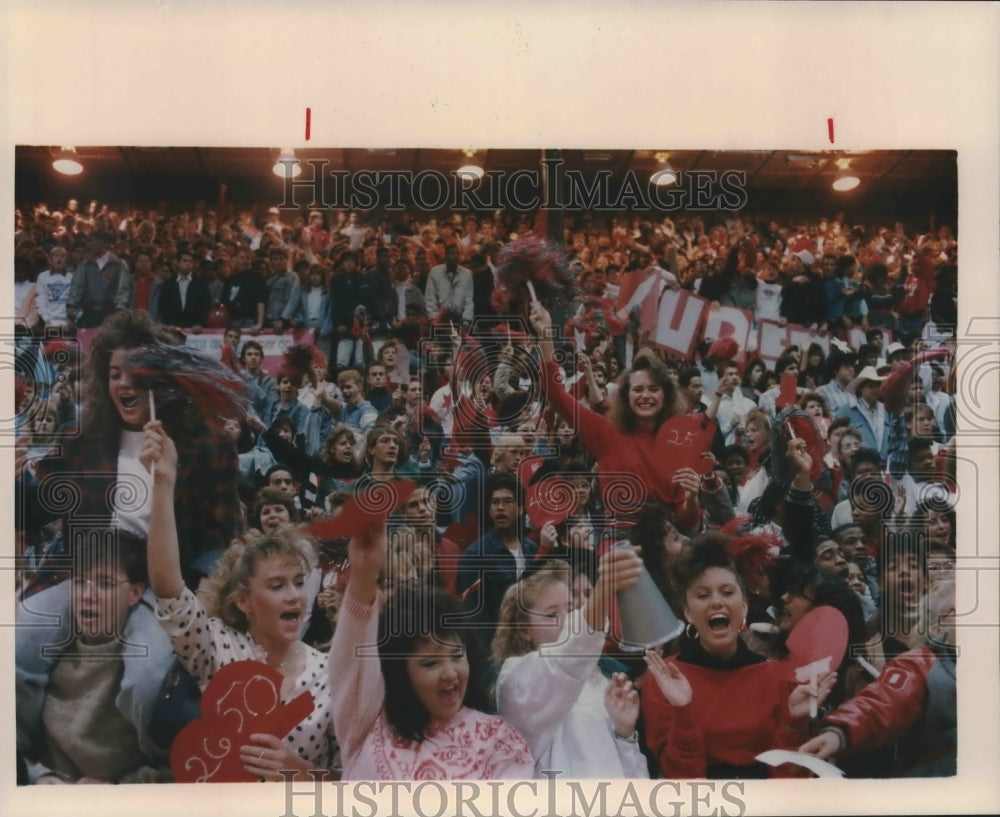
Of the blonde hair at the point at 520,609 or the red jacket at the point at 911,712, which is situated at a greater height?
the blonde hair at the point at 520,609

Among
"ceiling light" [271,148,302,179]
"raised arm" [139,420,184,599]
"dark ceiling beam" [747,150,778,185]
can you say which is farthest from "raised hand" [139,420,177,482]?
"dark ceiling beam" [747,150,778,185]

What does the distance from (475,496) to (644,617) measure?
83cm

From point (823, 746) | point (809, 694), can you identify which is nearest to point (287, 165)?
point (809, 694)

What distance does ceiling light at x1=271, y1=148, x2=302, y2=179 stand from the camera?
416 centimetres

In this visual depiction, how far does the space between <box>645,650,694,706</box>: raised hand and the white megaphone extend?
2.2 inches

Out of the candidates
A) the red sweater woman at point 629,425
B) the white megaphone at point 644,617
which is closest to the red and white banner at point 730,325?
the red sweater woman at point 629,425

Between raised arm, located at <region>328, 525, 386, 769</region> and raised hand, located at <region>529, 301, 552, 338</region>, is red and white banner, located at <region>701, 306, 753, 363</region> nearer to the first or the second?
raised hand, located at <region>529, 301, 552, 338</region>

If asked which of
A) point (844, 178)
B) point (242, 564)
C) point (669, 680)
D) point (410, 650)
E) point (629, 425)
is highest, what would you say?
point (844, 178)

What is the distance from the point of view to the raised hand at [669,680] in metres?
4.13

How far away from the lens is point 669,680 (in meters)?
4.13

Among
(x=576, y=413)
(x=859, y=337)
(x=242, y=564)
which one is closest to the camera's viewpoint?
(x=242, y=564)

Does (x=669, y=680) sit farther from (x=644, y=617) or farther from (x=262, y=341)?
(x=262, y=341)

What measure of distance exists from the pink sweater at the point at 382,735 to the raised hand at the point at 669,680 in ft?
1.94

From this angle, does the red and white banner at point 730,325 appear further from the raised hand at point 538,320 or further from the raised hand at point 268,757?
the raised hand at point 268,757
